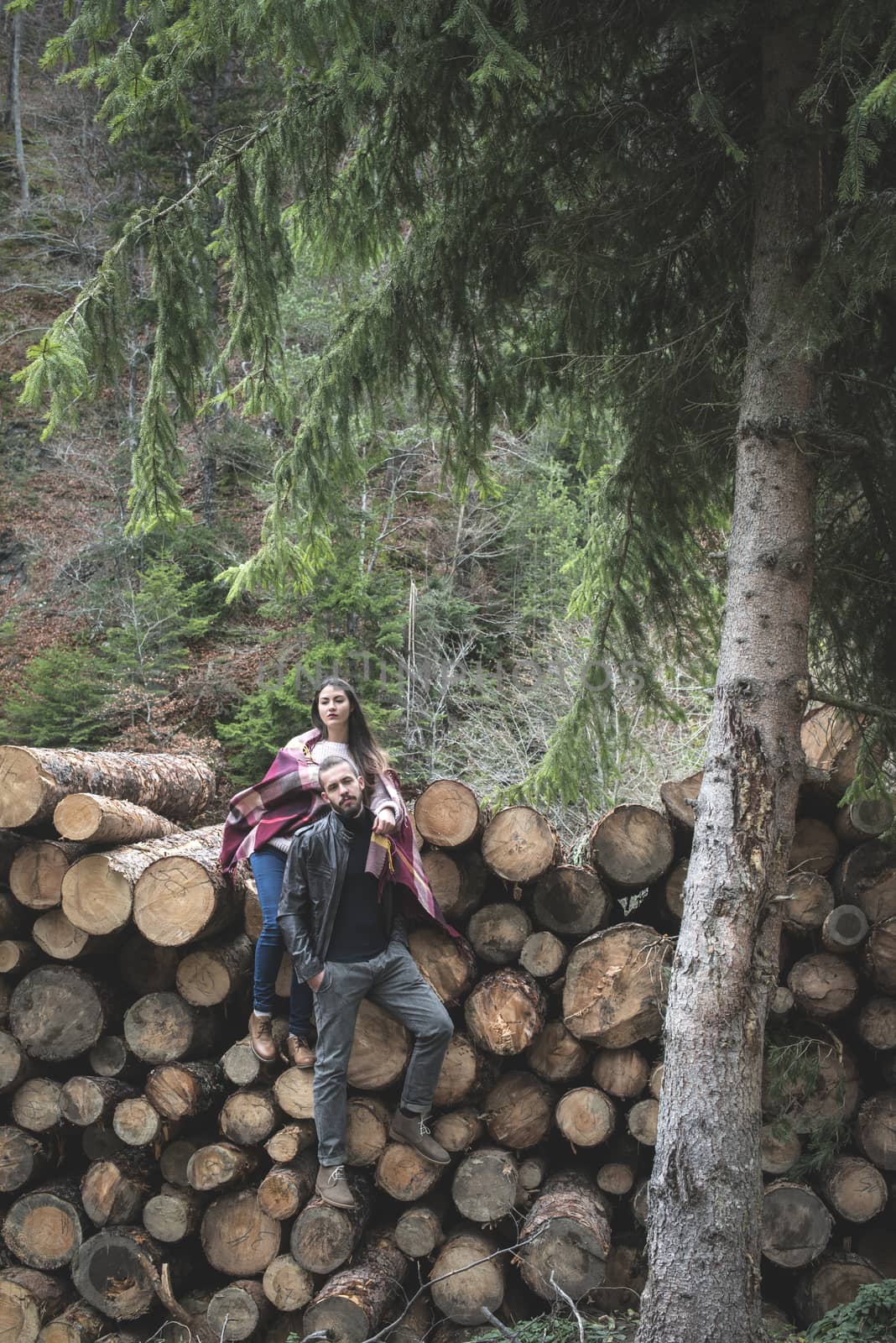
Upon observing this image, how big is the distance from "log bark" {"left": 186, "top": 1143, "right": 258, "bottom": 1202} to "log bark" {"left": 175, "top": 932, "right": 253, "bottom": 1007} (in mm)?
605

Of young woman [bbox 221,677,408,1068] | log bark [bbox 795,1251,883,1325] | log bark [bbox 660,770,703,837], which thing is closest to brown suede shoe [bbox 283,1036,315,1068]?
young woman [bbox 221,677,408,1068]

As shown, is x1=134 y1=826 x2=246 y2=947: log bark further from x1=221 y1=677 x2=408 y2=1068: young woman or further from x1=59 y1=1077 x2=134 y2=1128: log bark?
x1=59 y1=1077 x2=134 y2=1128: log bark

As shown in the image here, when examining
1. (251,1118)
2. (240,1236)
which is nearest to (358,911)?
(251,1118)

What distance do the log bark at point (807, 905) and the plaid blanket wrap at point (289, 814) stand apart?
4.92 ft

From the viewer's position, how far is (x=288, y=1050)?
427 centimetres

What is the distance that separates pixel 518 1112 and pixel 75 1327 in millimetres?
2117

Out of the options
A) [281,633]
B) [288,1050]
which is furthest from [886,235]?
[281,633]

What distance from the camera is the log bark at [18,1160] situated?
14.6ft

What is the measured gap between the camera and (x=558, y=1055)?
436 centimetres

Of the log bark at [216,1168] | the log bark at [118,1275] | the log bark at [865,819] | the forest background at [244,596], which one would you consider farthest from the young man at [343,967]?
the forest background at [244,596]

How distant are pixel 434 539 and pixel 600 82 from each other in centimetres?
1203

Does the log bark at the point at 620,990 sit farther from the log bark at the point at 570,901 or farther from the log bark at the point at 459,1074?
the log bark at the point at 459,1074

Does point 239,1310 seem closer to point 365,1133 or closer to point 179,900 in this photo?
point 365,1133

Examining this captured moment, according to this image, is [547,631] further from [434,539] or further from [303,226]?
[303,226]
